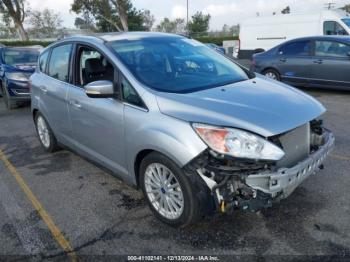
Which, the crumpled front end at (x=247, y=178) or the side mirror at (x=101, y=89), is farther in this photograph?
the side mirror at (x=101, y=89)

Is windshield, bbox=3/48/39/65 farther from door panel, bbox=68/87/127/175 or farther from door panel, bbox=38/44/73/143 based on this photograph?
door panel, bbox=68/87/127/175

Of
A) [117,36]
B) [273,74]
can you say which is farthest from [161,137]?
[273,74]

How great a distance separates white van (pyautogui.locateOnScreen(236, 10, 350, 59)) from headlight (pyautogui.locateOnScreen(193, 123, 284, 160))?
1265cm

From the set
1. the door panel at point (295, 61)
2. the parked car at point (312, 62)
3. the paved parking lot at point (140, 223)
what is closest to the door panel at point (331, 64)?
the parked car at point (312, 62)

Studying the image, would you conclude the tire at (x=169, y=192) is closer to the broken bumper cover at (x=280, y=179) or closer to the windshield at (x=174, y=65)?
the broken bumper cover at (x=280, y=179)

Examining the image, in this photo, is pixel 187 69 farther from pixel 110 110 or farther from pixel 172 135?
pixel 172 135

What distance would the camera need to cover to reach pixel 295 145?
2998mm

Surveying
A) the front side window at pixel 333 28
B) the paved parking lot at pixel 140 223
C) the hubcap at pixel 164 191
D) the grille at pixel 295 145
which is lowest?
the paved parking lot at pixel 140 223

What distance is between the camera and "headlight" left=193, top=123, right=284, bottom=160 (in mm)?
2688

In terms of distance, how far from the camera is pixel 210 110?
9.57 feet

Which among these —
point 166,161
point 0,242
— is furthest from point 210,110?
point 0,242

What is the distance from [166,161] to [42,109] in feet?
9.30

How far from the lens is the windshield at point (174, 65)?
3.47 meters

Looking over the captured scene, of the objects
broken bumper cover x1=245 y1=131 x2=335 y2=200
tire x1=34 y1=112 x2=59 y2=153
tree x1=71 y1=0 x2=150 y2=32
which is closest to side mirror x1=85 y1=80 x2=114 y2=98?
broken bumper cover x1=245 y1=131 x2=335 y2=200
